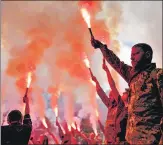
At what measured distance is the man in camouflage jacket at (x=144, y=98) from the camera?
401 centimetres

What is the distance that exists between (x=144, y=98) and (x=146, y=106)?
0.32 ft

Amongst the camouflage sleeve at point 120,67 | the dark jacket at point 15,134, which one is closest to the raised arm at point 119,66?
the camouflage sleeve at point 120,67

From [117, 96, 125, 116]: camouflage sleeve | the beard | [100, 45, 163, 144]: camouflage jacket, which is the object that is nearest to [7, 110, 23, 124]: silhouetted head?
[100, 45, 163, 144]: camouflage jacket

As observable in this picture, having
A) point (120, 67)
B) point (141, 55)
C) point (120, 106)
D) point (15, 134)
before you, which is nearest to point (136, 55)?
point (141, 55)

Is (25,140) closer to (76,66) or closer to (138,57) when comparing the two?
(138,57)

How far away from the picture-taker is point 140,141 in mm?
4027

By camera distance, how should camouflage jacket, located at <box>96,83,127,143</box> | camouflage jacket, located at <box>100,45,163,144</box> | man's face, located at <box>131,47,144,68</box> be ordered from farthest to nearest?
1. camouflage jacket, located at <box>96,83,127,143</box>
2. man's face, located at <box>131,47,144,68</box>
3. camouflage jacket, located at <box>100,45,163,144</box>

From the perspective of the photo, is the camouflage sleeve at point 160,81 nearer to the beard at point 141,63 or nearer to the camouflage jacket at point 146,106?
the camouflage jacket at point 146,106

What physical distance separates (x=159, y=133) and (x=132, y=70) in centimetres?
79

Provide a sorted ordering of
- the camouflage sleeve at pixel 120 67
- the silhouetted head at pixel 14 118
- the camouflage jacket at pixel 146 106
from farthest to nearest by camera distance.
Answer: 1. the silhouetted head at pixel 14 118
2. the camouflage sleeve at pixel 120 67
3. the camouflage jacket at pixel 146 106

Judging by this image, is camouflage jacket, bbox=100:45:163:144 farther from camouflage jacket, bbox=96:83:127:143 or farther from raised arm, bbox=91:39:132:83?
camouflage jacket, bbox=96:83:127:143

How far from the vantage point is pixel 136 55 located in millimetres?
→ 4383

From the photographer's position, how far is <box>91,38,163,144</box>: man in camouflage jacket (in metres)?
4.01

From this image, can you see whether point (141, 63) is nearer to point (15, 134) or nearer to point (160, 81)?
point (160, 81)
